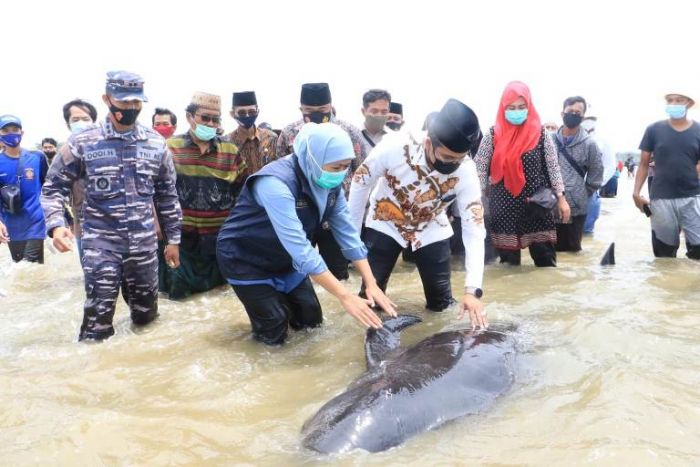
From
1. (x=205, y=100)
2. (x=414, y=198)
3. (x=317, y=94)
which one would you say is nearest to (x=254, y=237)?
(x=414, y=198)

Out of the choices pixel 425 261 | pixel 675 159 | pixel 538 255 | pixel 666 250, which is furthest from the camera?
pixel 666 250

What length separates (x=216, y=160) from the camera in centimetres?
488

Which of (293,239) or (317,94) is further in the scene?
(317,94)

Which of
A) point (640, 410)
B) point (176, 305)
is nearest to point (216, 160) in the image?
point (176, 305)

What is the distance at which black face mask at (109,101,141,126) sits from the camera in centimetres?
365

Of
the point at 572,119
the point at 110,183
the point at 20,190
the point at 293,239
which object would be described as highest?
the point at 572,119

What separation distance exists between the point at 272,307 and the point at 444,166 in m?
1.46

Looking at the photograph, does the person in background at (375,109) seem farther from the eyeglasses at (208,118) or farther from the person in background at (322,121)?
the eyeglasses at (208,118)

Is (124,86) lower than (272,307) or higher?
higher

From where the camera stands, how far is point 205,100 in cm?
466

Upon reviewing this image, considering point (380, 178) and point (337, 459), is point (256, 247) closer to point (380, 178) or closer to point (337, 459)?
point (380, 178)

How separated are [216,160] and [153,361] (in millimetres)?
2019

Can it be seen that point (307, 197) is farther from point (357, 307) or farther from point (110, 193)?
point (110, 193)

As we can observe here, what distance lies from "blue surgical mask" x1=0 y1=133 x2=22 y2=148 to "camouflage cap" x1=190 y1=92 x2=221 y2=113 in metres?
2.88
